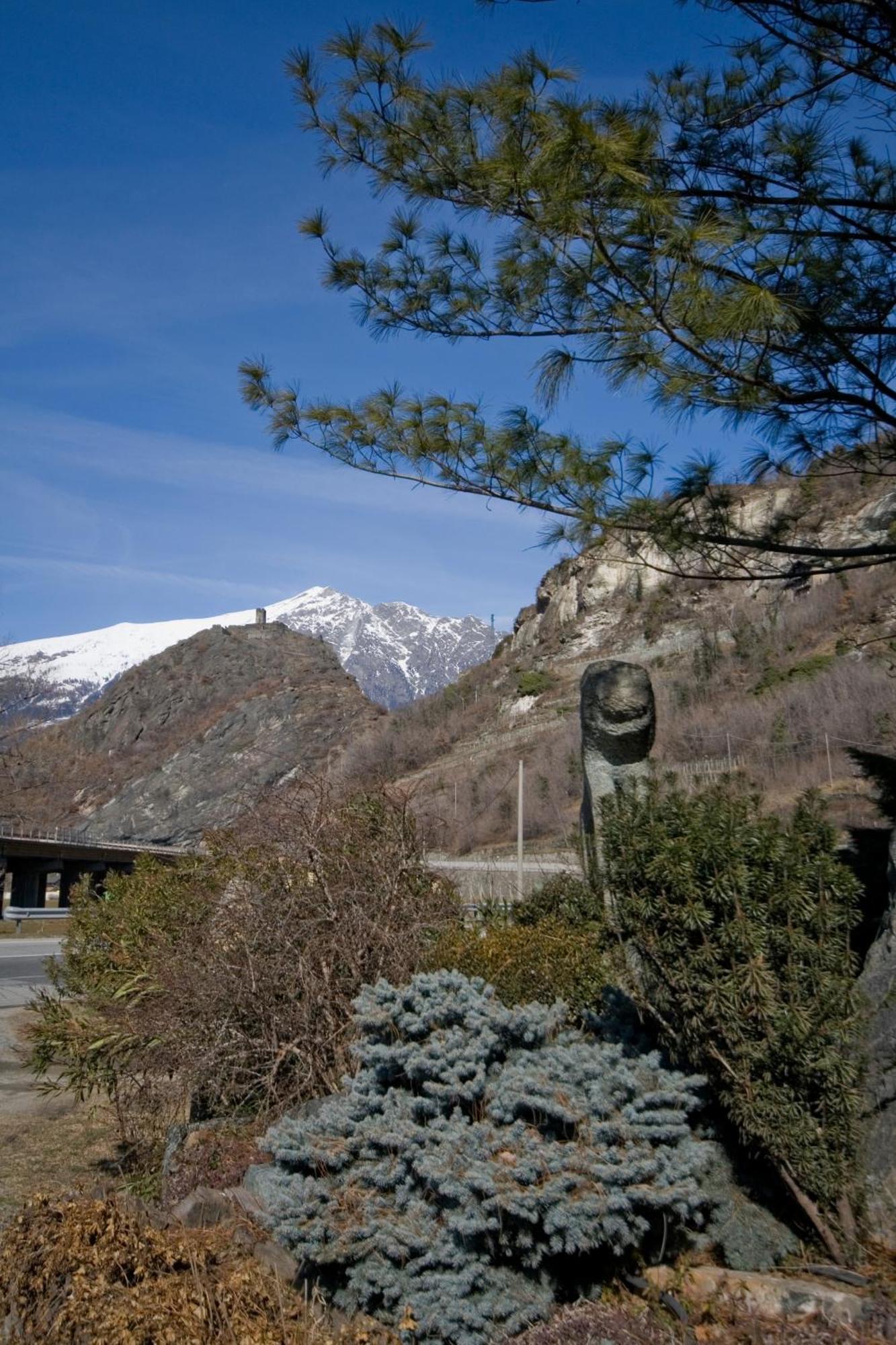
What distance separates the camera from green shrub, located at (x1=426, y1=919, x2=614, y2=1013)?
523 cm

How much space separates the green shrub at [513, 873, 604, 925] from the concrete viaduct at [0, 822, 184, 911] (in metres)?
31.7

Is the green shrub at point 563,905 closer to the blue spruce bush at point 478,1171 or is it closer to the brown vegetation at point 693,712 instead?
the brown vegetation at point 693,712

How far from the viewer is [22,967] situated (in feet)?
58.2

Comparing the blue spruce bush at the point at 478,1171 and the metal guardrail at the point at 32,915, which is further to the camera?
the metal guardrail at the point at 32,915

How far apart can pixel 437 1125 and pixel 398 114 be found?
20.7ft

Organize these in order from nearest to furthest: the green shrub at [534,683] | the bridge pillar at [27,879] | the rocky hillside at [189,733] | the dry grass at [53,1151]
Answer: the dry grass at [53,1151], the bridge pillar at [27,879], the green shrub at [534,683], the rocky hillside at [189,733]

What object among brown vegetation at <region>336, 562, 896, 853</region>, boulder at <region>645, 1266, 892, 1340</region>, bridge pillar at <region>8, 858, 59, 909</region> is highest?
brown vegetation at <region>336, 562, 896, 853</region>

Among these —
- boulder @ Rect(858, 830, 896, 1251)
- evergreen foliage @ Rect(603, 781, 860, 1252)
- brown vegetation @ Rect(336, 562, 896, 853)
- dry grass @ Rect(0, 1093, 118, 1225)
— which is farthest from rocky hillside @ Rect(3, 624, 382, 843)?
evergreen foliage @ Rect(603, 781, 860, 1252)

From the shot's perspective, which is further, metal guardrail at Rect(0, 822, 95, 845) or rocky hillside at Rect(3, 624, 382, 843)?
rocky hillside at Rect(3, 624, 382, 843)

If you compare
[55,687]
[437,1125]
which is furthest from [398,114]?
[55,687]

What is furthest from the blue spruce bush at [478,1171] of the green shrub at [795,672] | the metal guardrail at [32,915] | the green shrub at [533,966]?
the green shrub at [795,672]

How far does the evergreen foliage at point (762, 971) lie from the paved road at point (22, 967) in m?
7.61

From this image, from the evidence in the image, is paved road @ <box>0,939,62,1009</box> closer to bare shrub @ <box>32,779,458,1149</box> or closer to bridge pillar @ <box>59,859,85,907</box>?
bare shrub @ <box>32,779,458,1149</box>

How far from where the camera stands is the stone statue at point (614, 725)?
7156mm
